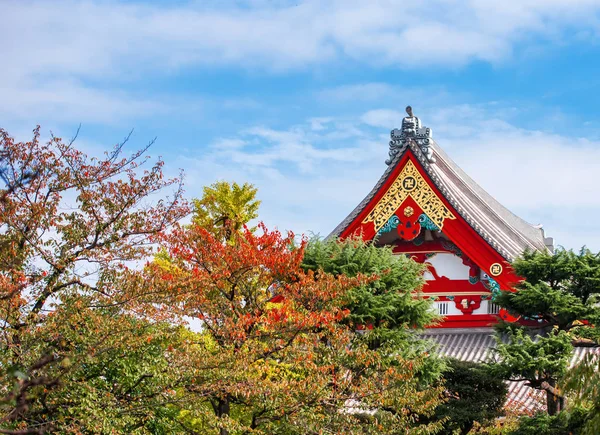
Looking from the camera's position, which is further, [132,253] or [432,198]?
[432,198]

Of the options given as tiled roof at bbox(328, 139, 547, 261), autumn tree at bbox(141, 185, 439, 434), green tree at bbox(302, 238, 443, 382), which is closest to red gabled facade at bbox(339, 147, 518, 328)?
tiled roof at bbox(328, 139, 547, 261)

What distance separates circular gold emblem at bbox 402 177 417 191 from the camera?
2088 centimetres

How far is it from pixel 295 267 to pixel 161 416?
3.41 metres

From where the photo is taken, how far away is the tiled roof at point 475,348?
60.6ft

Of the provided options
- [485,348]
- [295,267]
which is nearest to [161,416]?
[295,267]

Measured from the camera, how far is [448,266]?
21.0 meters

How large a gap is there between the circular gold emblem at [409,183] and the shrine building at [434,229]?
1 cm

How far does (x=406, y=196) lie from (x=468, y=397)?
5.36 metres

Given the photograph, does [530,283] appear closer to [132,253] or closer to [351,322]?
[351,322]

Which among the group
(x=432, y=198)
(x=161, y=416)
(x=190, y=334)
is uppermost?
(x=432, y=198)

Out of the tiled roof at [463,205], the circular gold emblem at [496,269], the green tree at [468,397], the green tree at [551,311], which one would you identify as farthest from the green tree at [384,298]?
the circular gold emblem at [496,269]

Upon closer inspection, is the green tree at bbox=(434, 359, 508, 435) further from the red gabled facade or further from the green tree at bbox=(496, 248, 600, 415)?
the red gabled facade

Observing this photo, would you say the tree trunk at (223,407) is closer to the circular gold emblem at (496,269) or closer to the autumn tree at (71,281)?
the autumn tree at (71,281)

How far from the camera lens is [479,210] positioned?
22891mm
